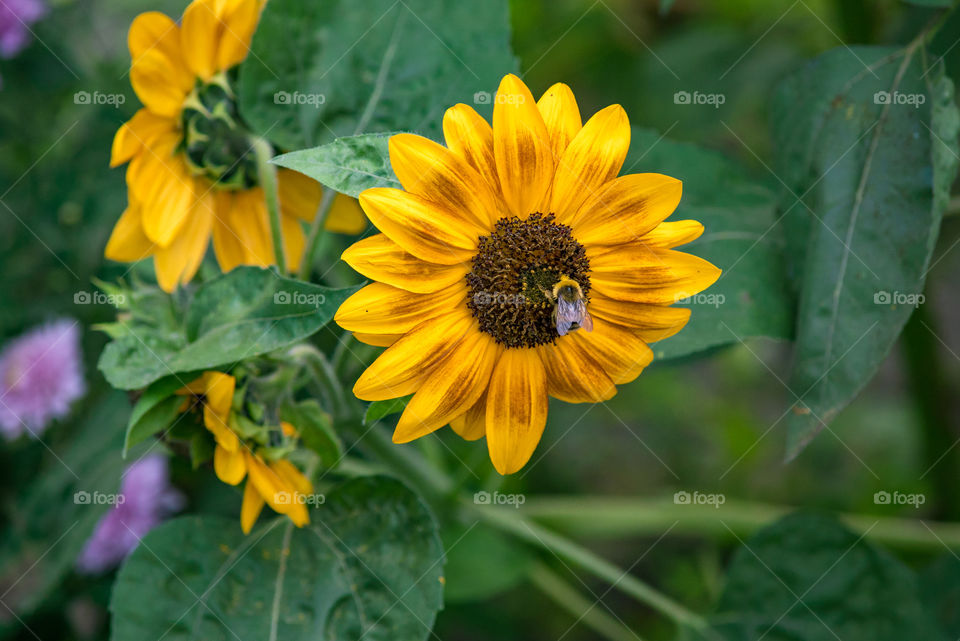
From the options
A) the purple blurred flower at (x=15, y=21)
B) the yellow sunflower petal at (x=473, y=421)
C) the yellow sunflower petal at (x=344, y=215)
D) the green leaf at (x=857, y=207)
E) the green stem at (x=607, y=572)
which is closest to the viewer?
the yellow sunflower petal at (x=473, y=421)

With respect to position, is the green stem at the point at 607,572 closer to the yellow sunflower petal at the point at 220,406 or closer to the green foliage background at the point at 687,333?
the green foliage background at the point at 687,333

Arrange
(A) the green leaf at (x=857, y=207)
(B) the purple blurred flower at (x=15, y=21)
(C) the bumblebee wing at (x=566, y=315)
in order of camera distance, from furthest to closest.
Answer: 1. (B) the purple blurred flower at (x=15, y=21)
2. (A) the green leaf at (x=857, y=207)
3. (C) the bumblebee wing at (x=566, y=315)

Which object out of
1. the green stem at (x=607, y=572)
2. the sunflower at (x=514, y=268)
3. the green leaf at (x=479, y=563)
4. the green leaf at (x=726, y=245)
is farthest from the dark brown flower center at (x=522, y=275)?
the green leaf at (x=479, y=563)

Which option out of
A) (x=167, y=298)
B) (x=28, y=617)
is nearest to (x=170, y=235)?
(x=167, y=298)

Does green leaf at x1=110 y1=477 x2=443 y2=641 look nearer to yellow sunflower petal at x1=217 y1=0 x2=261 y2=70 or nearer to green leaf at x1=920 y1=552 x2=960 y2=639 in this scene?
yellow sunflower petal at x1=217 y1=0 x2=261 y2=70

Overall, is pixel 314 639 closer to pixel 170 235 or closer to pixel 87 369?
pixel 170 235

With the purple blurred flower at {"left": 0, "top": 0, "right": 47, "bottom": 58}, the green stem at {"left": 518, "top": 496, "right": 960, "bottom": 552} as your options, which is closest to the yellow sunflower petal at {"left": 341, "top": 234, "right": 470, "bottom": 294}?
the green stem at {"left": 518, "top": 496, "right": 960, "bottom": 552}

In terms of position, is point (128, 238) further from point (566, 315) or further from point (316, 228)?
point (566, 315)
